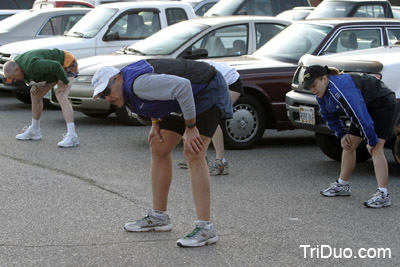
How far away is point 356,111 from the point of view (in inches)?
282

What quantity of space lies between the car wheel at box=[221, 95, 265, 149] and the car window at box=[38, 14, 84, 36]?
752 centimetres

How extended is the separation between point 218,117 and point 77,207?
1.75 metres

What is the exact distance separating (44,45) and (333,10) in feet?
21.3

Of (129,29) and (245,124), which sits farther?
(129,29)

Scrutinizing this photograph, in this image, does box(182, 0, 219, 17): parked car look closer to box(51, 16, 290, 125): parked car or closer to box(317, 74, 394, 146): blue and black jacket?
box(51, 16, 290, 125): parked car

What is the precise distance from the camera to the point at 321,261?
5.67 meters

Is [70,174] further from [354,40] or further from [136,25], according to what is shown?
[136,25]

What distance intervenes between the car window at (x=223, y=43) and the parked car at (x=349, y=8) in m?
5.84

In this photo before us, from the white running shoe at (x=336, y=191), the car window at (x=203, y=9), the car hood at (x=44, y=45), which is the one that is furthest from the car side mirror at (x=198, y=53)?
the car window at (x=203, y=9)

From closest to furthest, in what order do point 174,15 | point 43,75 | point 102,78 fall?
point 102,78 < point 43,75 < point 174,15

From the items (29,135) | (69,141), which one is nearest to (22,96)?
(29,135)

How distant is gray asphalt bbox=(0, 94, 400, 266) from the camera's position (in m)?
5.82

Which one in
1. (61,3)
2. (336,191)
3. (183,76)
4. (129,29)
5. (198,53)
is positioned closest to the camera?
(183,76)

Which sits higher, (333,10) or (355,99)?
(355,99)
